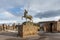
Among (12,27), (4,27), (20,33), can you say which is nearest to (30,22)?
(20,33)

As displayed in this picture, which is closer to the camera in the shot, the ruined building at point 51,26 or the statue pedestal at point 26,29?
the statue pedestal at point 26,29

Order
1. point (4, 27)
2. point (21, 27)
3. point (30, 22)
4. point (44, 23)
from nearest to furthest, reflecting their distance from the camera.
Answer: point (21, 27), point (30, 22), point (4, 27), point (44, 23)

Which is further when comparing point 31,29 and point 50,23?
point 50,23

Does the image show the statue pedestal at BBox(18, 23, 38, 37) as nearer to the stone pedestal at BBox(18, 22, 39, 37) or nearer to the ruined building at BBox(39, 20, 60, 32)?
the stone pedestal at BBox(18, 22, 39, 37)

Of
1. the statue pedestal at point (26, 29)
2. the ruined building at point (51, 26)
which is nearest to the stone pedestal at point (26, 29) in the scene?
the statue pedestal at point (26, 29)

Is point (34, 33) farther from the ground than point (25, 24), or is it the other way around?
point (25, 24)

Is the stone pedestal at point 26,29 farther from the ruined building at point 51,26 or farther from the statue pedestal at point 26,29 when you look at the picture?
the ruined building at point 51,26

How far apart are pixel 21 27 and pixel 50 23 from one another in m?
29.8

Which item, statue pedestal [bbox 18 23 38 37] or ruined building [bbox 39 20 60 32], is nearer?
statue pedestal [bbox 18 23 38 37]

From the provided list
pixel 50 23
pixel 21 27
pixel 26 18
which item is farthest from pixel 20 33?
pixel 50 23

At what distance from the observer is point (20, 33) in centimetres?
2569

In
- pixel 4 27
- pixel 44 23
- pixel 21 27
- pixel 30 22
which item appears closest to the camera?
pixel 21 27

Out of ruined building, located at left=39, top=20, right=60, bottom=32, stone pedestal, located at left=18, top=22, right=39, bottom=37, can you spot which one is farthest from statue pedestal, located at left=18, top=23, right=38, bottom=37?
ruined building, located at left=39, top=20, right=60, bottom=32

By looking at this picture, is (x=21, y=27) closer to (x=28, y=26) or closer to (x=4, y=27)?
(x=28, y=26)
